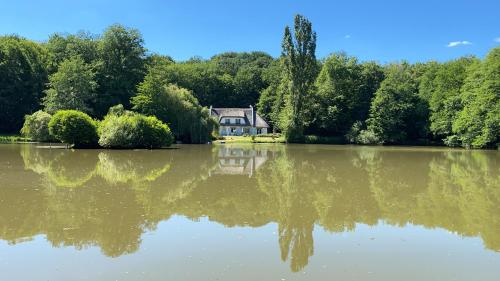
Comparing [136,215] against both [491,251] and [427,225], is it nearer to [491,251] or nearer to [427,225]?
[427,225]

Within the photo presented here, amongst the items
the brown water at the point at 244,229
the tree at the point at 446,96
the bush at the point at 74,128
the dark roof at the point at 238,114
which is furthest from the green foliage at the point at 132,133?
the dark roof at the point at 238,114

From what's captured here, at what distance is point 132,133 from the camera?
113 ft

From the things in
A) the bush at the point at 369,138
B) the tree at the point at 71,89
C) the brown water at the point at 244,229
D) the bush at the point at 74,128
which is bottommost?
the brown water at the point at 244,229

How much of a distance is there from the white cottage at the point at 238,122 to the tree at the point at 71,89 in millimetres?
26044

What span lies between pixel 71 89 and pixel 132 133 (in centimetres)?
2129

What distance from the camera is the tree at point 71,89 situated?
50.8 meters

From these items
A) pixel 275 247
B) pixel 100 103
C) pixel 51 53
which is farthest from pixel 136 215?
pixel 51 53

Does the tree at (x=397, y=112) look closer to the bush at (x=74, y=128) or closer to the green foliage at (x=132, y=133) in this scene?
the green foliage at (x=132, y=133)

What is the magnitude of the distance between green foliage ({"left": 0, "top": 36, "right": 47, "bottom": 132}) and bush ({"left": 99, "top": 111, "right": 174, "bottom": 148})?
2698cm

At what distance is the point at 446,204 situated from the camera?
11945mm

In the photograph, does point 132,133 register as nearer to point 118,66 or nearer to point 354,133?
point 118,66

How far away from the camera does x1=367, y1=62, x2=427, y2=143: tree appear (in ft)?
180

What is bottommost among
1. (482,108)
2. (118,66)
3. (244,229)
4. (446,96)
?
(244,229)

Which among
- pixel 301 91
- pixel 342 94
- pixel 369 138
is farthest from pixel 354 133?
pixel 301 91
